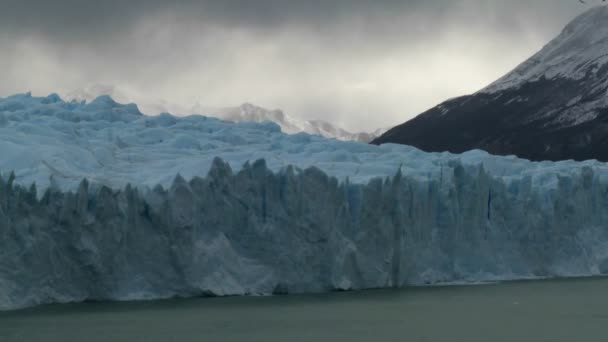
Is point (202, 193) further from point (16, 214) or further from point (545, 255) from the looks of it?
point (545, 255)

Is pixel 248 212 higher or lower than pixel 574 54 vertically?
lower

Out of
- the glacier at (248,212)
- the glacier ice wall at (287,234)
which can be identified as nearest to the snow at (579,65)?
the glacier at (248,212)

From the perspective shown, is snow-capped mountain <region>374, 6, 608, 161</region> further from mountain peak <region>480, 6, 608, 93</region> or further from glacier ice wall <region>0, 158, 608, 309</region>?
glacier ice wall <region>0, 158, 608, 309</region>

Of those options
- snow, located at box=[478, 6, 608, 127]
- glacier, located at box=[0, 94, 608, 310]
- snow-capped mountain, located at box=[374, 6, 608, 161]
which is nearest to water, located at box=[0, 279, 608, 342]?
glacier, located at box=[0, 94, 608, 310]

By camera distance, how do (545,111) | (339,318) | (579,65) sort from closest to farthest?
1. (339,318)
2. (545,111)
3. (579,65)

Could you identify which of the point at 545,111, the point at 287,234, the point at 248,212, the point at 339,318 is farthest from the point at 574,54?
the point at 339,318

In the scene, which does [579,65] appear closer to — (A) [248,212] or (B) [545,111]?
(B) [545,111]

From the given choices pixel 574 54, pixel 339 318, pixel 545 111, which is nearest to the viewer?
pixel 339 318
